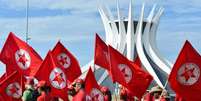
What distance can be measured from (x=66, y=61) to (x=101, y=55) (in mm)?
925

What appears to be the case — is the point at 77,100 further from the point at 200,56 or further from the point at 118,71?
the point at 118,71

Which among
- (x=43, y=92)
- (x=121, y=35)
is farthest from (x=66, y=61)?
(x=121, y=35)

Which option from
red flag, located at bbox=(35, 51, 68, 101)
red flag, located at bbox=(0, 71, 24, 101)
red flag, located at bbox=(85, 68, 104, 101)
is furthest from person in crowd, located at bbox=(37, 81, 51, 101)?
red flag, located at bbox=(35, 51, 68, 101)

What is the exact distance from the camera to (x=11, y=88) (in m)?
12.9

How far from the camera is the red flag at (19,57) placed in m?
14.5

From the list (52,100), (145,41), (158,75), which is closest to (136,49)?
(145,41)

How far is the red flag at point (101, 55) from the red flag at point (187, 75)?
3.35m

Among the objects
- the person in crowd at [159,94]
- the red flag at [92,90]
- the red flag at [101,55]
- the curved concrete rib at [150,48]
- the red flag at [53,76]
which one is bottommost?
the person in crowd at [159,94]

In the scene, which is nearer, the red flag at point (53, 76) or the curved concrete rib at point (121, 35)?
the red flag at point (53, 76)

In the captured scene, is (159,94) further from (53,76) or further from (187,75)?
(53,76)

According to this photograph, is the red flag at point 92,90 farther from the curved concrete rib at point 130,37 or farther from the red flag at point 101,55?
the curved concrete rib at point 130,37

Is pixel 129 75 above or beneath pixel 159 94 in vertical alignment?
above

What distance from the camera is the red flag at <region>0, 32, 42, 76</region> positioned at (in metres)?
14.5

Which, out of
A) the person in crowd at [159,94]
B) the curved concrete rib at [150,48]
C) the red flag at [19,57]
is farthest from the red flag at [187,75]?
the curved concrete rib at [150,48]
